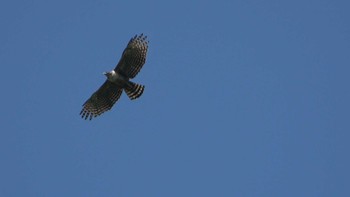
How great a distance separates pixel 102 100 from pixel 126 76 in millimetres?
1483

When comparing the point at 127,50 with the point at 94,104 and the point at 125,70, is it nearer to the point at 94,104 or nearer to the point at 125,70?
the point at 125,70

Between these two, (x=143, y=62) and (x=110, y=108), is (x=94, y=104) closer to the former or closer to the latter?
(x=110, y=108)

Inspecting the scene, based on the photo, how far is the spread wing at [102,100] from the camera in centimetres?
3000

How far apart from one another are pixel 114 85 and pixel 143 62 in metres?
1.34

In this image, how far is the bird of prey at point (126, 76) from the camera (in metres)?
29.1

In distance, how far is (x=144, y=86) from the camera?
29438 mm

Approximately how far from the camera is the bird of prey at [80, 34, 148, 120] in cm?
2911

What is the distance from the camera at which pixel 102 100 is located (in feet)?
99.7

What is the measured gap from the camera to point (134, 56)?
29.1 meters

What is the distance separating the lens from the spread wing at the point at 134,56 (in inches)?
1145

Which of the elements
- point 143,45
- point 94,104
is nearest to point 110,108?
point 94,104

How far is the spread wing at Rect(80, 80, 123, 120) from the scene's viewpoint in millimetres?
30000

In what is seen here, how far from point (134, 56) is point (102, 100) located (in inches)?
86.2

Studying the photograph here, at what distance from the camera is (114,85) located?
29828 mm
